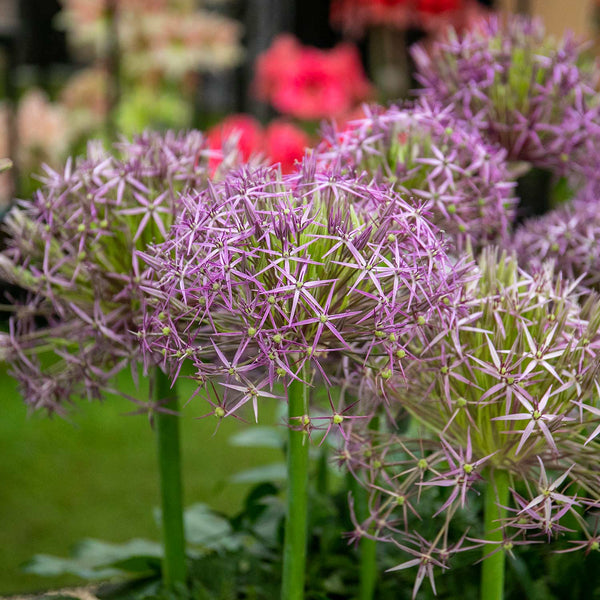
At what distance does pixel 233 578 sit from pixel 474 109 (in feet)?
1.22

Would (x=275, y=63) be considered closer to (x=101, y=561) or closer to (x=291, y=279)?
(x=101, y=561)

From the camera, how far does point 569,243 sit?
1.78ft

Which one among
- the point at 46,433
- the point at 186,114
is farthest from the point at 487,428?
the point at 186,114

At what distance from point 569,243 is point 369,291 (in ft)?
0.67

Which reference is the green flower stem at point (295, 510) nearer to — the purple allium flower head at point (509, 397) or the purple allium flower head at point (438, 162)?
the purple allium flower head at point (509, 397)

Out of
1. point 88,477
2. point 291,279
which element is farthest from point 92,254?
point 88,477

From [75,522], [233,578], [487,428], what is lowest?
[75,522]

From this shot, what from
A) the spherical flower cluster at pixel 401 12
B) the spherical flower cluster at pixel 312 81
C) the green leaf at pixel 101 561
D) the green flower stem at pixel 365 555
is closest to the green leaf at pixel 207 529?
the green leaf at pixel 101 561

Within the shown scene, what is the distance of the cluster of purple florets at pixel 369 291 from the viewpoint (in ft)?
1.25

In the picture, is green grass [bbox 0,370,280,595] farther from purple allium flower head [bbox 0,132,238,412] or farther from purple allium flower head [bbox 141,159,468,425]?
purple allium flower head [bbox 141,159,468,425]

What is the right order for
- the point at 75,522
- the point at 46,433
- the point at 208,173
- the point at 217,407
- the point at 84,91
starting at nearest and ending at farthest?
1. the point at 217,407
2. the point at 208,173
3. the point at 75,522
4. the point at 46,433
5. the point at 84,91

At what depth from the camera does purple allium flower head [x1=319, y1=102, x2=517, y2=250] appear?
19.5 inches

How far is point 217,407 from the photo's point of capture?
374mm

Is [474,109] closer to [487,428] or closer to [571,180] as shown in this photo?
[571,180]
